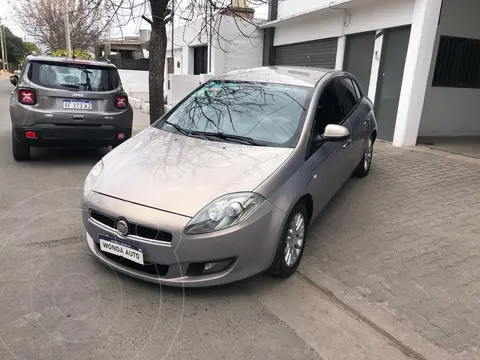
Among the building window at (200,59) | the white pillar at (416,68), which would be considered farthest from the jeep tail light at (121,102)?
the building window at (200,59)

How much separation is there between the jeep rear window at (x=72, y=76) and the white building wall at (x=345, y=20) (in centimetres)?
587

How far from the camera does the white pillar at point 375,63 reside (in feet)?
30.0

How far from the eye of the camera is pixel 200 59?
1795cm

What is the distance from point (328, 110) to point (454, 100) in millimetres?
7429

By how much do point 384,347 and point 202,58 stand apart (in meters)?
16.6

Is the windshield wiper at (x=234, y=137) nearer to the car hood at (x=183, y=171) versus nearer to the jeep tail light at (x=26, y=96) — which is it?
the car hood at (x=183, y=171)

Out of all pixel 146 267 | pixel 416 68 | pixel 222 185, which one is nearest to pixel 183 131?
pixel 222 185

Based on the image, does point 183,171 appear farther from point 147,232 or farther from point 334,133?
point 334,133

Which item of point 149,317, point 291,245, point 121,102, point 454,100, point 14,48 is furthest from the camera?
point 14,48

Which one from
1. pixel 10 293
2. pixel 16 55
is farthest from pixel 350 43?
pixel 16 55

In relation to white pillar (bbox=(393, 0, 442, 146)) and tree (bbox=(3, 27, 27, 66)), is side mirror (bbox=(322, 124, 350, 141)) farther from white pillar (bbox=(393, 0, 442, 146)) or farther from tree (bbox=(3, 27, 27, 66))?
tree (bbox=(3, 27, 27, 66))

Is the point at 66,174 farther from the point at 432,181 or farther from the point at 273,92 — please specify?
the point at 432,181

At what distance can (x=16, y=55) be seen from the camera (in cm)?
6556

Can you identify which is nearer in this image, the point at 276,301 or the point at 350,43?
the point at 276,301
